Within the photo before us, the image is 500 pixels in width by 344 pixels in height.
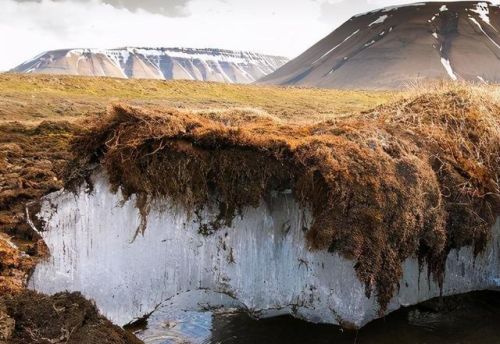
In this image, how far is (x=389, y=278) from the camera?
7551 mm

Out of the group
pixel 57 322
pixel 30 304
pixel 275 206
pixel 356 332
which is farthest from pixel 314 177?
pixel 30 304

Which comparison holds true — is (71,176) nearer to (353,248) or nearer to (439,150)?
(353,248)

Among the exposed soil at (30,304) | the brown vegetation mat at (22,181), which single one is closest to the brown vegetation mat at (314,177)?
the exposed soil at (30,304)

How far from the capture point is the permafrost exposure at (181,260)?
25.4ft

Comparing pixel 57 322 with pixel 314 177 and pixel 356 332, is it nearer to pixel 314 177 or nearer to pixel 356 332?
pixel 314 177

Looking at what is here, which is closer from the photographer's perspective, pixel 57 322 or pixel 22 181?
pixel 57 322

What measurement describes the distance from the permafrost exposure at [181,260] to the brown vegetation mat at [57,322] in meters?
0.40

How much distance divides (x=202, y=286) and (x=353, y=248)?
2370mm

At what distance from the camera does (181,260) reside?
7.86 m

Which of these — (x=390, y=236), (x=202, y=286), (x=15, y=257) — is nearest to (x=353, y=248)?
(x=390, y=236)

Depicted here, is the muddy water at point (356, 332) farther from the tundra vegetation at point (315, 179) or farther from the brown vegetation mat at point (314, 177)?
the brown vegetation mat at point (314, 177)

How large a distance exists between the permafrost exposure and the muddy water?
1.19 ft

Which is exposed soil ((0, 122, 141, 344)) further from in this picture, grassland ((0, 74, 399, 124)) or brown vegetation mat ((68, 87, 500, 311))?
grassland ((0, 74, 399, 124))

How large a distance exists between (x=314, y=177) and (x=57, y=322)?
400cm
